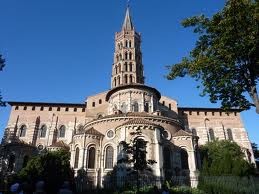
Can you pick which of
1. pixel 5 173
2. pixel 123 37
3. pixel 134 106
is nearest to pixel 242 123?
pixel 134 106

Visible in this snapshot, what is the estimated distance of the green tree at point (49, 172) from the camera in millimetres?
21984

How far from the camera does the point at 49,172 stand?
23.5 m

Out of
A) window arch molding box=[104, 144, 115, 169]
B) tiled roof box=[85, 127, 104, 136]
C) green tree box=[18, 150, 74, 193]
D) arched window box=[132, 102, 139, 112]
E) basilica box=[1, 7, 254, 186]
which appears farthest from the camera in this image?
arched window box=[132, 102, 139, 112]

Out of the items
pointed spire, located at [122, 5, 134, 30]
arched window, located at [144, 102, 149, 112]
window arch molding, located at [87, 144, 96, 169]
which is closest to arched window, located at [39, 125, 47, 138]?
window arch molding, located at [87, 144, 96, 169]

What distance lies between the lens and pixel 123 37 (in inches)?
2307

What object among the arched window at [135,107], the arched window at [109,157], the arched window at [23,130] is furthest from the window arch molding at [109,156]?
the arched window at [23,130]

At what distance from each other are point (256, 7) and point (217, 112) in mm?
39281

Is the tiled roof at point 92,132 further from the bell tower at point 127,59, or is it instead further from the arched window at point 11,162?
the bell tower at point 127,59

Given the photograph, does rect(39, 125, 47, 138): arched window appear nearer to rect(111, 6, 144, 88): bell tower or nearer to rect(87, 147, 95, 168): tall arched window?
rect(111, 6, 144, 88): bell tower

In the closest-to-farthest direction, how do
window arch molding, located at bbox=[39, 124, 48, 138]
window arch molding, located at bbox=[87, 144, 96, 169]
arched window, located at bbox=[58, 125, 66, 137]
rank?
1. window arch molding, located at bbox=[87, 144, 96, 169]
2. window arch molding, located at bbox=[39, 124, 48, 138]
3. arched window, located at bbox=[58, 125, 66, 137]

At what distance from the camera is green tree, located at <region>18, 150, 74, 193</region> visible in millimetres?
21984

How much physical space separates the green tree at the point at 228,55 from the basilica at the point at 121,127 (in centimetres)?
495

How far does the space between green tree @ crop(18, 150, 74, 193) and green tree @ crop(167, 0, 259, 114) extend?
42.3 ft

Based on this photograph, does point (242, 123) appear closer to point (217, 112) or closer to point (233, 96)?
point (217, 112)
